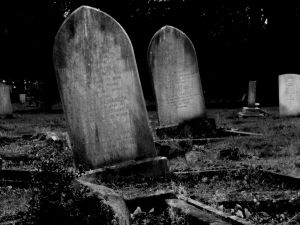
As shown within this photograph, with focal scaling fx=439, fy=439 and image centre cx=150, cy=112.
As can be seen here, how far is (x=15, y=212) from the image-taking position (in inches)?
147

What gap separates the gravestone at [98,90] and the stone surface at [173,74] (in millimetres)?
3835

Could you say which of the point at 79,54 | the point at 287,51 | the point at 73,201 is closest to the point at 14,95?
the point at 287,51

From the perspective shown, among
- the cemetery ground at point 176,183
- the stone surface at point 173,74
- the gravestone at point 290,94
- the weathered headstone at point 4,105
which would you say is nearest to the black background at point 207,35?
the weathered headstone at point 4,105

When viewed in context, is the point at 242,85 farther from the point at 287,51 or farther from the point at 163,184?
the point at 163,184

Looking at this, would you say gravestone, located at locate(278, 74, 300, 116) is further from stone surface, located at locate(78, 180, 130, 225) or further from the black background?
stone surface, located at locate(78, 180, 130, 225)

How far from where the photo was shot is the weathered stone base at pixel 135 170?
4.96 m

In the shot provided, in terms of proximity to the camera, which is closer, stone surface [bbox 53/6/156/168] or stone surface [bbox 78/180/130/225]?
stone surface [bbox 78/180/130/225]

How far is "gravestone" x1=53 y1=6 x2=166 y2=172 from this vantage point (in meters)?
5.32

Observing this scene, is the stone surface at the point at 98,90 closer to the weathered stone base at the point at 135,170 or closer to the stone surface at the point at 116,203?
the weathered stone base at the point at 135,170

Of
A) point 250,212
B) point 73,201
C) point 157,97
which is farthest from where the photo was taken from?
point 157,97

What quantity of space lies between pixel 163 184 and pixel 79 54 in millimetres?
1875

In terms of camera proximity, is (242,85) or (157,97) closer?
(157,97)

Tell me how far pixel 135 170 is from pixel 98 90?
3.52 ft

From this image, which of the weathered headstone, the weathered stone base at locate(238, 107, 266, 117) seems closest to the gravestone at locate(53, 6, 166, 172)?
the weathered stone base at locate(238, 107, 266, 117)
